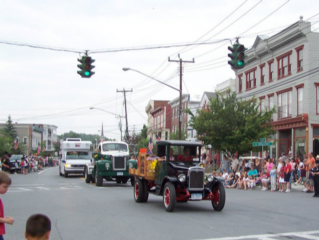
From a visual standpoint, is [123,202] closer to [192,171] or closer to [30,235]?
[192,171]

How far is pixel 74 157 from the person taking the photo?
3173cm

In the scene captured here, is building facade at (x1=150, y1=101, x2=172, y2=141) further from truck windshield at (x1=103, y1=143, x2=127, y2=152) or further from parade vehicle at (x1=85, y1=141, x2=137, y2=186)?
parade vehicle at (x1=85, y1=141, x2=137, y2=186)

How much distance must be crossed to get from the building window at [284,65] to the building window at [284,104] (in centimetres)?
157

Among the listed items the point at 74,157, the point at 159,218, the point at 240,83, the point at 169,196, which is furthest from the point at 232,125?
the point at 159,218

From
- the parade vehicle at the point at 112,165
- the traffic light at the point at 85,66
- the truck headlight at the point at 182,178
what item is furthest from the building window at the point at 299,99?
the truck headlight at the point at 182,178

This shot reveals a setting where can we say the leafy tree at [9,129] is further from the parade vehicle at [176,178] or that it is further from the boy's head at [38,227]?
the boy's head at [38,227]

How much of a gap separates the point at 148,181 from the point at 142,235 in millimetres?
6106

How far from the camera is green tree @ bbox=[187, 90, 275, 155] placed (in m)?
29.9

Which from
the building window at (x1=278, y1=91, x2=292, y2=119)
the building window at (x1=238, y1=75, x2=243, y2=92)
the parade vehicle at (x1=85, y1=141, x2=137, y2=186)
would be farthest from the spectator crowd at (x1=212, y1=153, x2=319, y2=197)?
the building window at (x1=238, y1=75, x2=243, y2=92)

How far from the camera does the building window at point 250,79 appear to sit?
1550 inches

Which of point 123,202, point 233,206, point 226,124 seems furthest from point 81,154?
point 233,206

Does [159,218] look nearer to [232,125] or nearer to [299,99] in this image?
[232,125]

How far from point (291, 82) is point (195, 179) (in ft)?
73.7

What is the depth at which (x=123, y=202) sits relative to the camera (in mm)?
14891
